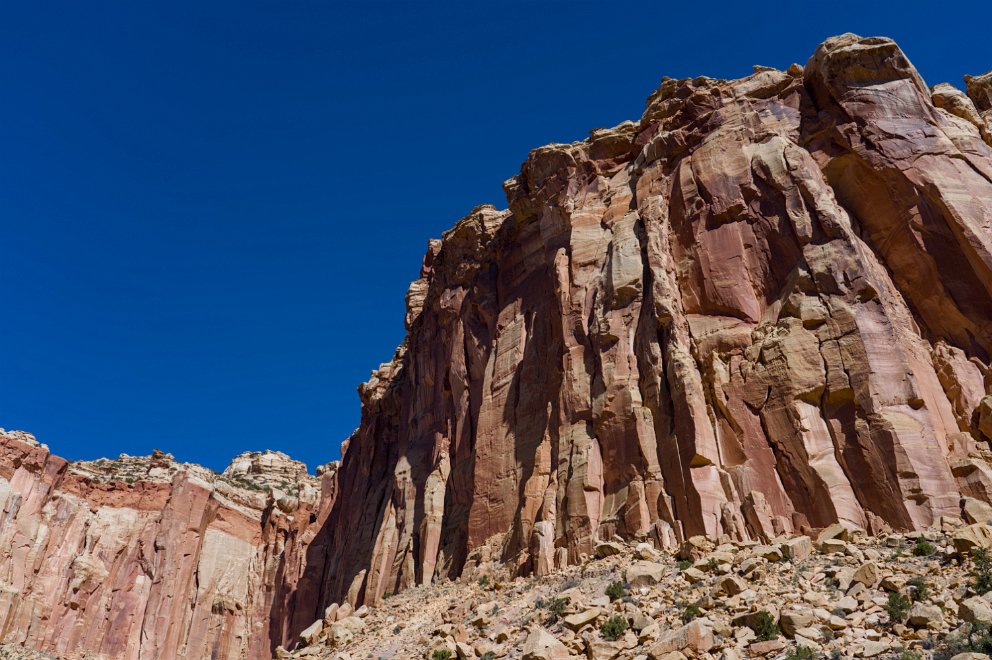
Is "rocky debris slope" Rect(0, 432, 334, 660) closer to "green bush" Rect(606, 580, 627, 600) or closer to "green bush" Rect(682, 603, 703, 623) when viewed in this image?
"green bush" Rect(606, 580, 627, 600)

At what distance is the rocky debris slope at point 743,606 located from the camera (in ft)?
57.7

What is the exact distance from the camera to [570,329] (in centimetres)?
4006

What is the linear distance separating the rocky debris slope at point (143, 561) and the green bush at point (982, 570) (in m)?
54.6

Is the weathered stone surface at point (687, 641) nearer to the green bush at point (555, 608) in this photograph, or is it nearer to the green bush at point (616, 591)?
the green bush at point (616, 591)

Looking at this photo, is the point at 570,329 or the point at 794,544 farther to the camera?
the point at 570,329

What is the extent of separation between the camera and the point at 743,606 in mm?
20594

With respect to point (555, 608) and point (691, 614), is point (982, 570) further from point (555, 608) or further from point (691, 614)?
point (555, 608)

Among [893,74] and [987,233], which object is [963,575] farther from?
[893,74]

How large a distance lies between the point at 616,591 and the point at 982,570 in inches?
371

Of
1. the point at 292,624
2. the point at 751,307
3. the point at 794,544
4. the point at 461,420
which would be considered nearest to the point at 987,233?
the point at 751,307

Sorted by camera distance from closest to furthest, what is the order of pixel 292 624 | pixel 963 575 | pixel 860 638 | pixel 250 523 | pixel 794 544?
pixel 860 638 → pixel 963 575 → pixel 794 544 → pixel 292 624 → pixel 250 523

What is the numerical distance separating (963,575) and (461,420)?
104ft

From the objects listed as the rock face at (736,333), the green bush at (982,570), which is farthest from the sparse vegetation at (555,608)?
the green bush at (982,570)

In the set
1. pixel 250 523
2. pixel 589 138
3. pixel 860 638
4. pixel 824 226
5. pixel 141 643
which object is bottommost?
pixel 860 638
